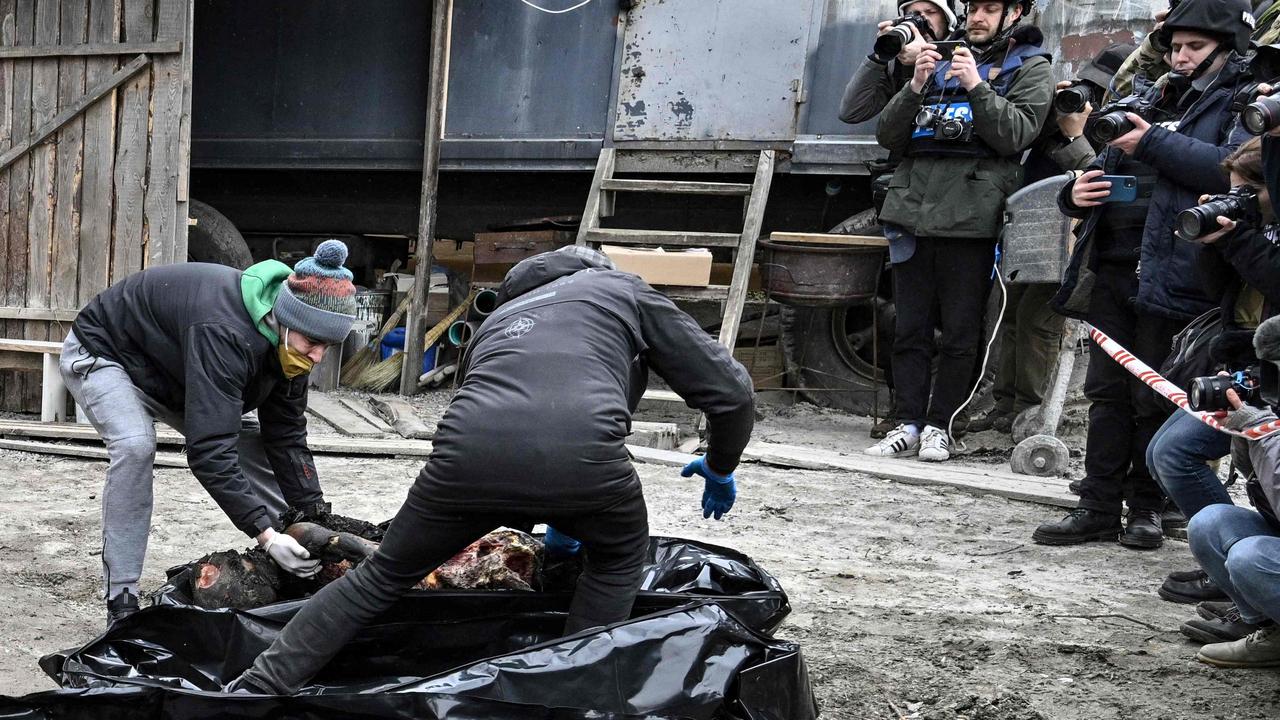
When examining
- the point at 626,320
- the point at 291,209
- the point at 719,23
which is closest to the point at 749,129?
the point at 719,23

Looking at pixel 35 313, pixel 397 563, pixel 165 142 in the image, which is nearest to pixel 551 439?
pixel 397 563

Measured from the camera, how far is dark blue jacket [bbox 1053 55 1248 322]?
13.2ft

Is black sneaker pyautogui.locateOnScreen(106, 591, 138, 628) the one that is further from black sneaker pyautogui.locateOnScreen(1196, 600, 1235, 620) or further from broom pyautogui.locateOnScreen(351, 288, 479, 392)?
broom pyautogui.locateOnScreen(351, 288, 479, 392)

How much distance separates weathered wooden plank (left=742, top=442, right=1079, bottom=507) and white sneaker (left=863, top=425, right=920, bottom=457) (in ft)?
0.42

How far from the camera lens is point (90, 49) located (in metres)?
6.62

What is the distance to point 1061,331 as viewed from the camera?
617cm

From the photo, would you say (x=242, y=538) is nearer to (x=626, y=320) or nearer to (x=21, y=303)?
(x=626, y=320)

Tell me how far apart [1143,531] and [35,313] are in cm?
592

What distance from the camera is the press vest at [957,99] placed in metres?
5.76

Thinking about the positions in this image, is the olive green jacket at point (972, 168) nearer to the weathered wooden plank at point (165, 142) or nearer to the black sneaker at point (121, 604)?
the weathered wooden plank at point (165, 142)

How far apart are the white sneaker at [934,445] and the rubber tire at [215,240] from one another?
5154 mm

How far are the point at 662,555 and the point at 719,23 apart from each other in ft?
16.1

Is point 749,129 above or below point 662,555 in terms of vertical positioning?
above

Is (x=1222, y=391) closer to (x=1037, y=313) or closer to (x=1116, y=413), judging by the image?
(x=1116, y=413)
